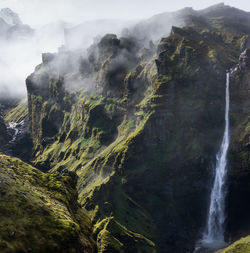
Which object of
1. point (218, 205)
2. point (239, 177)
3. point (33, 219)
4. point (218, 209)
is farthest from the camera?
point (218, 205)

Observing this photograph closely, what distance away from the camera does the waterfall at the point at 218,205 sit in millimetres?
156425

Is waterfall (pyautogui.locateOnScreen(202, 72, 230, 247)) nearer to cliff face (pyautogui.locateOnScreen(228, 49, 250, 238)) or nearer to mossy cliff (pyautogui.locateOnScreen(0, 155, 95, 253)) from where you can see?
cliff face (pyautogui.locateOnScreen(228, 49, 250, 238))

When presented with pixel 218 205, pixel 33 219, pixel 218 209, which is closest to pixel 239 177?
pixel 218 205

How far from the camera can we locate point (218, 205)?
164625 millimetres

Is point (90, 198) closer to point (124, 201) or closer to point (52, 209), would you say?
point (124, 201)

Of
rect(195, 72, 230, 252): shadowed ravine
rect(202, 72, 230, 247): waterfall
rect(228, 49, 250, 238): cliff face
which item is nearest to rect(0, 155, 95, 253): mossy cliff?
rect(195, 72, 230, 252): shadowed ravine

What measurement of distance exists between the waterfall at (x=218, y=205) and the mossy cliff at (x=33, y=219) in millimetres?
120249

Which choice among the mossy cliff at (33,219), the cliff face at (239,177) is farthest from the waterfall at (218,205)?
the mossy cliff at (33,219)

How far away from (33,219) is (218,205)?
14480 centimetres

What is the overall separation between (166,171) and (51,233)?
15866 cm

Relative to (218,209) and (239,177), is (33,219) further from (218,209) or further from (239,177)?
(239,177)

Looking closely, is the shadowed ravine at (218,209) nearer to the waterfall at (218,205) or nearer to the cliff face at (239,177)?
the waterfall at (218,205)

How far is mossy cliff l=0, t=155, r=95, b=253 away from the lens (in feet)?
132

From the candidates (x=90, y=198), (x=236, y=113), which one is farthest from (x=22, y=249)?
(x=236, y=113)
